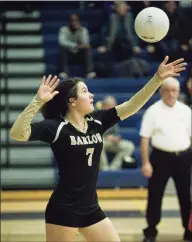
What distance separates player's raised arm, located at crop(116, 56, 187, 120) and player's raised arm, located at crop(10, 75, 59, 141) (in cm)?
65

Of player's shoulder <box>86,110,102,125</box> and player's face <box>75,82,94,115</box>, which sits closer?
player's face <box>75,82,94,115</box>

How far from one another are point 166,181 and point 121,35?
548 cm

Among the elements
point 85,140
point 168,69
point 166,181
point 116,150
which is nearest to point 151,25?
point 168,69

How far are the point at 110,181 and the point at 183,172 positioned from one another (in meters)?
2.97

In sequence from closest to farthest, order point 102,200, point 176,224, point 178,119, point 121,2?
point 178,119, point 176,224, point 102,200, point 121,2

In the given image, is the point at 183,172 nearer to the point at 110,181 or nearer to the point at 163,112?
the point at 163,112

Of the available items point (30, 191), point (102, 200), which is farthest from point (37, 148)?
point (102, 200)

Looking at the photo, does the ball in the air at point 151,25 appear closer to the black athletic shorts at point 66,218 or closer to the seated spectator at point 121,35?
the black athletic shorts at point 66,218

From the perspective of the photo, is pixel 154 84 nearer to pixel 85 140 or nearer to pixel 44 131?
pixel 85 140

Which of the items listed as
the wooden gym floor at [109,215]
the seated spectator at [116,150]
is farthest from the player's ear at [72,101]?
the seated spectator at [116,150]

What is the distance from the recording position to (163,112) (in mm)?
7094

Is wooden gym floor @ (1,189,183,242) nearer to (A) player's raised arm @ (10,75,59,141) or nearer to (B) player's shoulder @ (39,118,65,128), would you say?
(B) player's shoulder @ (39,118,65,128)

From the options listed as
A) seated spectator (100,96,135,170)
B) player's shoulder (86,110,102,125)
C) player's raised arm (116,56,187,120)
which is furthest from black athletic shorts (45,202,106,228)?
seated spectator (100,96,135,170)

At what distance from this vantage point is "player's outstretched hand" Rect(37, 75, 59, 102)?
4.27 m
